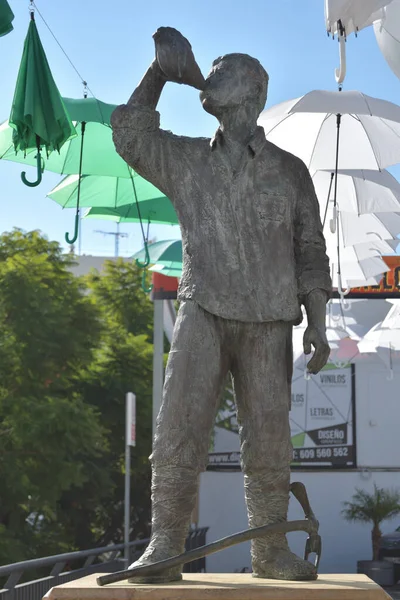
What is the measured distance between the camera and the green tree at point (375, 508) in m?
27.3

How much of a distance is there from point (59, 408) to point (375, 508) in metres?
9.90

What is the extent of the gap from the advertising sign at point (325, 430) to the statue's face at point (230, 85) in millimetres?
24300

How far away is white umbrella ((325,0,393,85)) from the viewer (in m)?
9.11

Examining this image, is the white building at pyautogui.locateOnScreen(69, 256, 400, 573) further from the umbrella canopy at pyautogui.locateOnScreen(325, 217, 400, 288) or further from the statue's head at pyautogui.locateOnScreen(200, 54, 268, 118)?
Result: the statue's head at pyautogui.locateOnScreen(200, 54, 268, 118)

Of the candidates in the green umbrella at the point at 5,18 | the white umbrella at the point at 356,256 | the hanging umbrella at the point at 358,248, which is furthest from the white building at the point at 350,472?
the green umbrella at the point at 5,18

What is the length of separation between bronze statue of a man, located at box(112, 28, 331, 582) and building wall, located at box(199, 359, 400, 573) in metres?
24.3

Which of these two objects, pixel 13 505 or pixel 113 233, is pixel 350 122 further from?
pixel 113 233

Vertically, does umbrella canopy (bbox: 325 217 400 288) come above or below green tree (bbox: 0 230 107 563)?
above

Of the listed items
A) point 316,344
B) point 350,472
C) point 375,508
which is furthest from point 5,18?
point 350,472

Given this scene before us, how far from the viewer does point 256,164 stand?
18.3ft

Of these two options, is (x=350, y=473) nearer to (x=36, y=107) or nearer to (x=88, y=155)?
(x=88, y=155)

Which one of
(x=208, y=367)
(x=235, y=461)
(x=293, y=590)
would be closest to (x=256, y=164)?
(x=208, y=367)

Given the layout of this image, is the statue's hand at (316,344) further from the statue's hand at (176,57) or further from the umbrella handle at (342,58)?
the umbrella handle at (342,58)

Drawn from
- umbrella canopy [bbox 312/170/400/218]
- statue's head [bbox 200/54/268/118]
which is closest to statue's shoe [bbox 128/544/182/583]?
statue's head [bbox 200/54/268/118]
